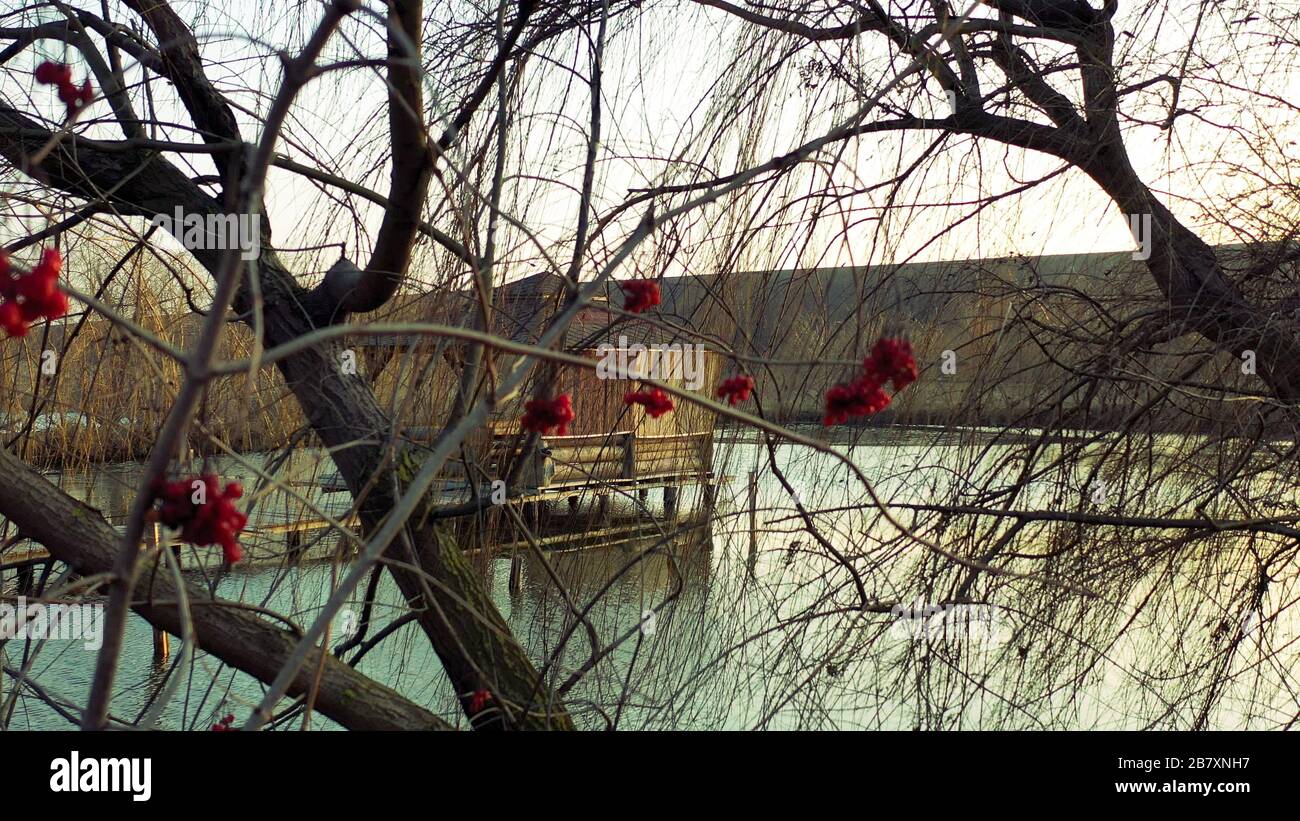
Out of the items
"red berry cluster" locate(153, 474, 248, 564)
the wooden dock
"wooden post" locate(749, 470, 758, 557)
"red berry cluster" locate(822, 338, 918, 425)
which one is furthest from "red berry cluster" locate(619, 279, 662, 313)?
"wooden post" locate(749, 470, 758, 557)

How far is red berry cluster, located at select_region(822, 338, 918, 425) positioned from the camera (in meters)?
0.73

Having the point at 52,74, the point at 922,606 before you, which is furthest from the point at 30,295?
the point at 922,606

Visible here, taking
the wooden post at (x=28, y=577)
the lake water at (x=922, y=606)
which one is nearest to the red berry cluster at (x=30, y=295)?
the lake water at (x=922, y=606)

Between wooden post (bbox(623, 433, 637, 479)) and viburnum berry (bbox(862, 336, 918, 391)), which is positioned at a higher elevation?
viburnum berry (bbox(862, 336, 918, 391))

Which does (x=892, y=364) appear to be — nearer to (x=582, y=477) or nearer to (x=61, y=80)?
(x=61, y=80)

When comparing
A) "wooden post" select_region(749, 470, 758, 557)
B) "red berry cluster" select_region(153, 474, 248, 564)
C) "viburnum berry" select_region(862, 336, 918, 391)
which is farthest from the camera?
"wooden post" select_region(749, 470, 758, 557)

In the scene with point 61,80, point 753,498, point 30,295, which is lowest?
point 753,498

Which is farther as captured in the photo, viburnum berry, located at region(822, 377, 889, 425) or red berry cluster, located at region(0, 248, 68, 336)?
viburnum berry, located at region(822, 377, 889, 425)

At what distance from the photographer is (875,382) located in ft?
2.43

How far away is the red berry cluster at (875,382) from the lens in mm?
725

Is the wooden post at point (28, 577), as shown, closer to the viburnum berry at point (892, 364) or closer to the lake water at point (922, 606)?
the lake water at point (922, 606)

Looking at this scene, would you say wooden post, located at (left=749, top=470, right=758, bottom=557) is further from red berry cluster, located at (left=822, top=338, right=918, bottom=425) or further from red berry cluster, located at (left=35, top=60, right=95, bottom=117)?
red berry cluster, located at (left=35, top=60, right=95, bottom=117)
